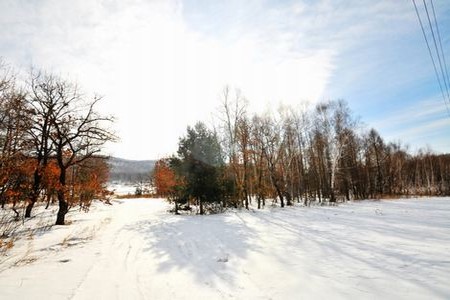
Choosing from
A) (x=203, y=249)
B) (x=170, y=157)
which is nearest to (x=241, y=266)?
(x=203, y=249)

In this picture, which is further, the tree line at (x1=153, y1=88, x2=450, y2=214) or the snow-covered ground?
the tree line at (x1=153, y1=88, x2=450, y2=214)

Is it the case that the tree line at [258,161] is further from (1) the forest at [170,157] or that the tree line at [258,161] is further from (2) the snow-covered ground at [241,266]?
(2) the snow-covered ground at [241,266]

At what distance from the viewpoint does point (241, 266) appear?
6.88 m

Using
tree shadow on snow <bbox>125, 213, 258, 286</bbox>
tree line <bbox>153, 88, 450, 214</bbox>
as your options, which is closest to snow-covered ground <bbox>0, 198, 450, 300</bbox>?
tree shadow on snow <bbox>125, 213, 258, 286</bbox>

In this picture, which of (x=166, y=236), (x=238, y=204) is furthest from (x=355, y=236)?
(x=238, y=204)

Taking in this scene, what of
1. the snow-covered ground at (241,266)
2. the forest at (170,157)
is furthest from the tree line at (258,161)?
the snow-covered ground at (241,266)

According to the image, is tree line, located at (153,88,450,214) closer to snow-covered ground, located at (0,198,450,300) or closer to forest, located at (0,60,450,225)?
forest, located at (0,60,450,225)

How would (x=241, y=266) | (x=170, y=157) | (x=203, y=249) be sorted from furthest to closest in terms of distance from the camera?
(x=170, y=157) < (x=203, y=249) < (x=241, y=266)

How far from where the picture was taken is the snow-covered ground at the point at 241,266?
5234 mm

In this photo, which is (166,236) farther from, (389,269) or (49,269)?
(389,269)

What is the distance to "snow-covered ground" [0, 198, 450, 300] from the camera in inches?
206

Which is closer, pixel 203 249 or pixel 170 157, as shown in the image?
pixel 203 249

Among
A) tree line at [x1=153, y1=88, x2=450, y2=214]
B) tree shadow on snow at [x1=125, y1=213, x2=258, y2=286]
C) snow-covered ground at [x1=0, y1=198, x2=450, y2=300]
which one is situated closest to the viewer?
snow-covered ground at [x1=0, y1=198, x2=450, y2=300]

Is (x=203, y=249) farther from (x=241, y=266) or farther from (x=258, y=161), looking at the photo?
(x=258, y=161)
